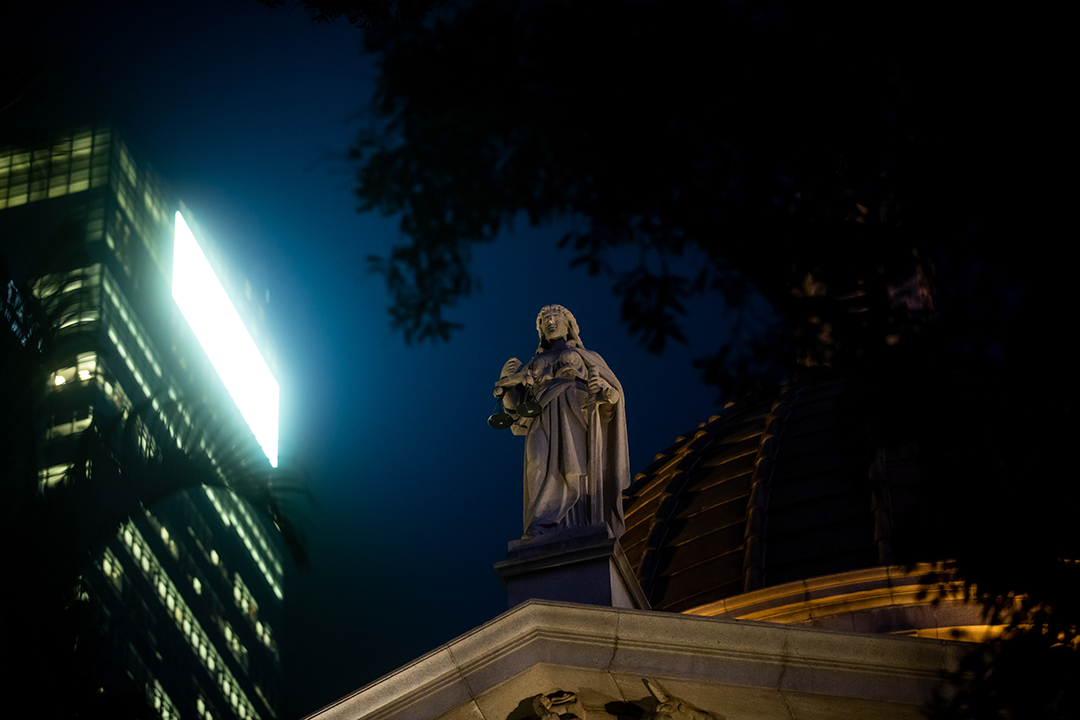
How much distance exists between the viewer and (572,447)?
14172mm

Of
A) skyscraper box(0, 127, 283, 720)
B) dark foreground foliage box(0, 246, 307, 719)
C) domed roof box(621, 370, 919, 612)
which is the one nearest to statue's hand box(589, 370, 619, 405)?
dark foreground foliage box(0, 246, 307, 719)

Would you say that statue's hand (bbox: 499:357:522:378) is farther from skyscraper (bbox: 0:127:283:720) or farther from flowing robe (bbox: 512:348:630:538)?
skyscraper (bbox: 0:127:283:720)

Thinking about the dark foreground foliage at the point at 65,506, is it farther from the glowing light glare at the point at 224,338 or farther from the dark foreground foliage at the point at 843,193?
the glowing light glare at the point at 224,338

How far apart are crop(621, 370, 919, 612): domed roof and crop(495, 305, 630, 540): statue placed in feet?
36.9

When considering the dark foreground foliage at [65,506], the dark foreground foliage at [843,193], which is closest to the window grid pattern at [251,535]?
the dark foreground foliage at [65,506]

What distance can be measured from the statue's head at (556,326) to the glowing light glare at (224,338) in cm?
6858

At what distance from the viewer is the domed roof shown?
89.6 feet

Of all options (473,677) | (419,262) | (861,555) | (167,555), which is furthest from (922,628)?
(167,555)

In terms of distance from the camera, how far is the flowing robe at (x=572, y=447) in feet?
46.0

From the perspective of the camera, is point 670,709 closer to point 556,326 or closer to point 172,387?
point 556,326

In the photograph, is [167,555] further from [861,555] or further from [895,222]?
[895,222]

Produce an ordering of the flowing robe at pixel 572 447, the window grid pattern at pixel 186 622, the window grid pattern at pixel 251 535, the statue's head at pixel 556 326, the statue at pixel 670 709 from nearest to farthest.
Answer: the statue at pixel 670 709
the flowing robe at pixel 572 447
the statue's head at pixel 556 326
the window grid pattern at pixel 186 622
the window grid pattern at pixel 251 535

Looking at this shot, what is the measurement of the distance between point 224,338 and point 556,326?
75.0 meters

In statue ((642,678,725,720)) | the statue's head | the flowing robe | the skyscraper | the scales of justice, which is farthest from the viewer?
the skyscraper
